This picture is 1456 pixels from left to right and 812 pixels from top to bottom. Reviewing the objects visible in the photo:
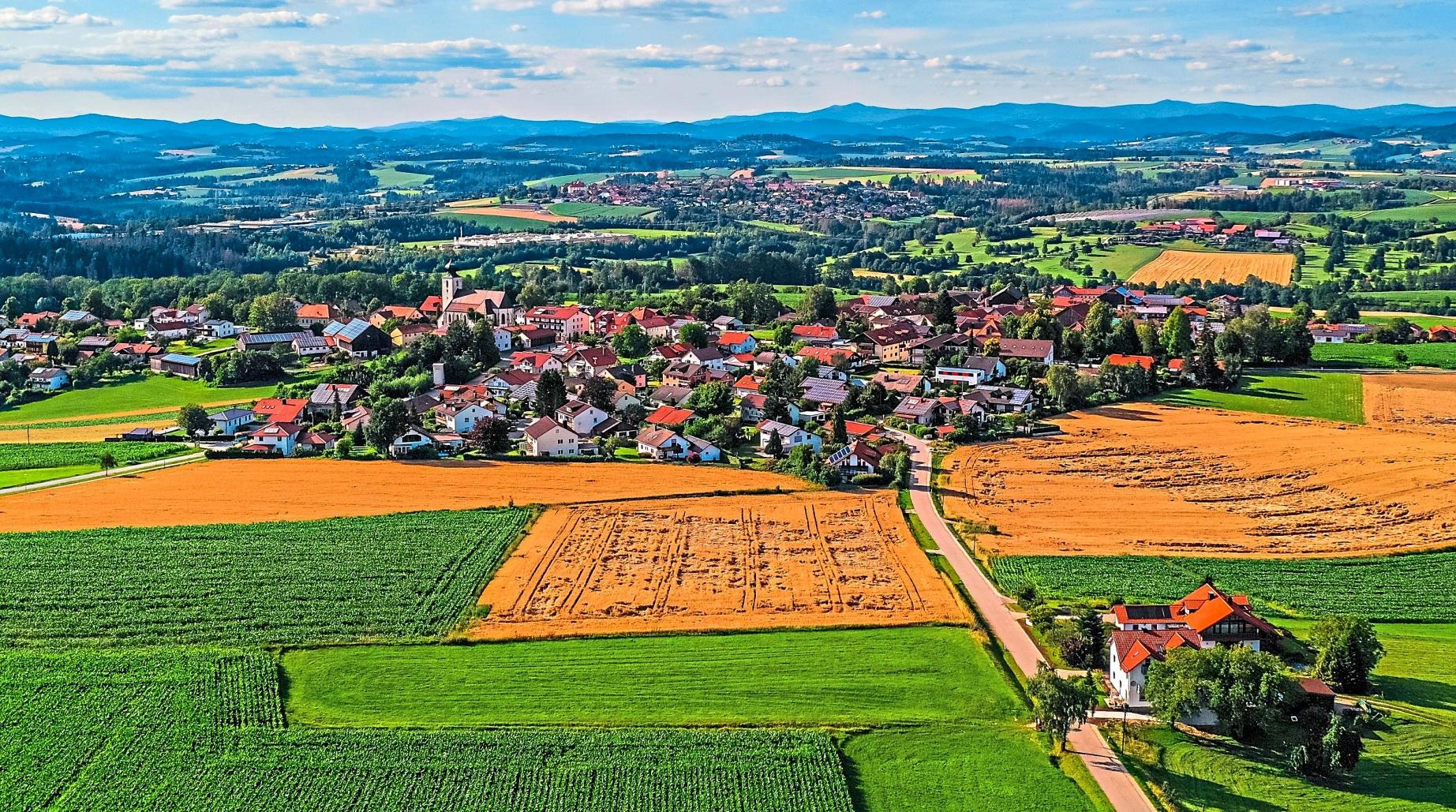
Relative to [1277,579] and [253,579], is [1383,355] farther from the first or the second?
[253,579]

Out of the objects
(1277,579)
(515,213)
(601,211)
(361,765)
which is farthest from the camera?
(601,211)

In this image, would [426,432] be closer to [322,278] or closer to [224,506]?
[224,506]

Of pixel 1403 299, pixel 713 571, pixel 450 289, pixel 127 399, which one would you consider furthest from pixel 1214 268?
pixel 713 571

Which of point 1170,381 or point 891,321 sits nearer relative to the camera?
point 1170,381

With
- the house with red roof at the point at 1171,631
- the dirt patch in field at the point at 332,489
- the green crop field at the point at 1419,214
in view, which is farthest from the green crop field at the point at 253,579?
the green crop field at the point at 1419,214

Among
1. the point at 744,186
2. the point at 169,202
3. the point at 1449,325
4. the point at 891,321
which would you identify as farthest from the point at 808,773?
the point at 169,202
